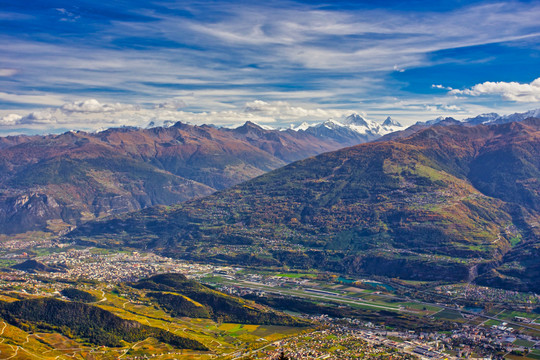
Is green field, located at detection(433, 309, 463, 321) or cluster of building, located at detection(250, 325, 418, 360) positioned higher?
green field, located at detection(433, 309, 463, 321)

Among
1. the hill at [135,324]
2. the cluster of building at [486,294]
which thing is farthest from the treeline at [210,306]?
the cluster of building at [486,294]

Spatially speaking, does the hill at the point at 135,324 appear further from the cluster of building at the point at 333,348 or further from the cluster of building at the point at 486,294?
the cluster of building at the point at 486,294

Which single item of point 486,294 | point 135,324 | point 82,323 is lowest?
point 82,323

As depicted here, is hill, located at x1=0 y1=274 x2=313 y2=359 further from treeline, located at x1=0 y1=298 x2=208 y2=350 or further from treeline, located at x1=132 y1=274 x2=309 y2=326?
treeline, located at x1=132 y1=274 x2=309 y2=326

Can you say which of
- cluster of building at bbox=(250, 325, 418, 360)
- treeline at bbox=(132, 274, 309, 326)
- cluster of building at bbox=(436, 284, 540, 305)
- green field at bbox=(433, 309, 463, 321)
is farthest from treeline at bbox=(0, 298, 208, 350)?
cluster of building at bbox=(436, 284, 540, 305)

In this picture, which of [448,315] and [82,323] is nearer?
[82,323]

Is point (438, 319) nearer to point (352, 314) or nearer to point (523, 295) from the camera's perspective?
point (352, 314)

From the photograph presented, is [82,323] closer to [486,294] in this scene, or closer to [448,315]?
[448,315]

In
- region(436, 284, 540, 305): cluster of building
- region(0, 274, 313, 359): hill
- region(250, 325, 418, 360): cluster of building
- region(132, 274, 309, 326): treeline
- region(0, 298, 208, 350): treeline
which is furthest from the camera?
region(436, 284, 540, 305): cluster of building

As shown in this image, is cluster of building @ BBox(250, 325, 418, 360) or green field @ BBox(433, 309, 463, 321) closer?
cluster of building @ BBox(250, 325, 418, 360)

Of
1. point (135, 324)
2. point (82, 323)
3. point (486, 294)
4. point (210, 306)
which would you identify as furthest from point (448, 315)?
point (82, 323)

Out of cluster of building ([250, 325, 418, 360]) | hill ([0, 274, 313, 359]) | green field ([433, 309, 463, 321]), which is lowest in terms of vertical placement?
hill ([0, 274, 313, 359])
